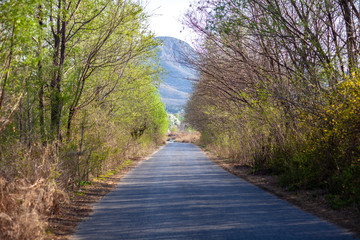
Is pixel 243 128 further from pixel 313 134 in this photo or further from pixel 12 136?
pixel 12 136

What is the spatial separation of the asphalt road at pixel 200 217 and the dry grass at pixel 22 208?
820 millimetres

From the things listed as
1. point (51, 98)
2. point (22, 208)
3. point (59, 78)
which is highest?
point (59, 78)

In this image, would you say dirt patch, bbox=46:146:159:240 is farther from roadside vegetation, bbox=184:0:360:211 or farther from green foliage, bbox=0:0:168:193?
roadside vegetation, bbox=184:0:360:211

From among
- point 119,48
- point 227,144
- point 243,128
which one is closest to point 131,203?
point 119,48

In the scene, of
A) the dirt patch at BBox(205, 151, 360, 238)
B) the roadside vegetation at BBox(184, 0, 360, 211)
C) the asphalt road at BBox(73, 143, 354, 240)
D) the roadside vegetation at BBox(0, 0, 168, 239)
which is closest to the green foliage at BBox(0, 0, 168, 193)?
the roadside vegetation at BBox(0, 0, 168, 239)

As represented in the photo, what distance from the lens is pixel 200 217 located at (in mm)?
8656

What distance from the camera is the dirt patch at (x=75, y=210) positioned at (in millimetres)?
7645

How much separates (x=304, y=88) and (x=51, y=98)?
7.36 m

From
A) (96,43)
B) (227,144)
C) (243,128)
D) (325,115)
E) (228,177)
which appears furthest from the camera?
(227,144)

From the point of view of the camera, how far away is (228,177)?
16812mm

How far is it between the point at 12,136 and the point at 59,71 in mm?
2918

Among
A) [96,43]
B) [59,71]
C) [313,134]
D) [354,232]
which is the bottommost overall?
[354,232]

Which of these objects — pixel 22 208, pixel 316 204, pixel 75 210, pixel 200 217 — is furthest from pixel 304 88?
pixel 22 208

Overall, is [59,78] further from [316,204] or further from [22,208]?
[316,204]
